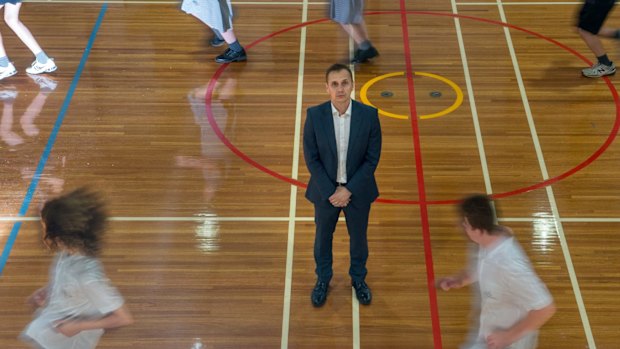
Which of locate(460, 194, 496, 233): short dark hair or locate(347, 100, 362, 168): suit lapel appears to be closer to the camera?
locate(460, 194, 496, 233): short dark hair

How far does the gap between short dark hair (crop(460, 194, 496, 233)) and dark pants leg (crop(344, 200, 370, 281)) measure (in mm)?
1260

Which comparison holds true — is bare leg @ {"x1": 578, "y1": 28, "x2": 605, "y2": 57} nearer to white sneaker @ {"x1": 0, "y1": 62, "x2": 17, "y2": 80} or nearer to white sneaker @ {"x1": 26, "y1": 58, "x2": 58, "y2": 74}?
white sneaker @ {"x1": 26, "y1": 58, "x2": 58, "y2": 74}

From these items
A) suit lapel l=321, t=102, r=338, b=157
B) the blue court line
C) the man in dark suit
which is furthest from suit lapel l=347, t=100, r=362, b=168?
the blue court line

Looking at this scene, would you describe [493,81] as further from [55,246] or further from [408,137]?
[55,246]

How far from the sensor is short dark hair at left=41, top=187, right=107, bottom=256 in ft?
12.9

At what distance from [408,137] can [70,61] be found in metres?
3.83

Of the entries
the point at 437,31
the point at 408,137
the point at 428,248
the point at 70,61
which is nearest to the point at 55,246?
the point at 428,248

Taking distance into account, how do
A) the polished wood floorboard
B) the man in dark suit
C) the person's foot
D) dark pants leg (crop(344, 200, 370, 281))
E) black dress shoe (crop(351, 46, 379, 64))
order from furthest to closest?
the person's foot → black dress shoe (crop(351, 46, 379, 64)) → the polished wood floorboard → dark pants leg (crop(344, 200, 370, 281)) → the man in dark suit

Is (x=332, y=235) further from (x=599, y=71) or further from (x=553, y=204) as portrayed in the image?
(x=599, y=71)

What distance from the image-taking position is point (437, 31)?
29.7ft

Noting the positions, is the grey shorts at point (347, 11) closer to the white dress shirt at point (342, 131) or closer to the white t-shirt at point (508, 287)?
the white dress shirt at point (342, 131)

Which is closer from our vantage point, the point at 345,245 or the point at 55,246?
the point at 55,246

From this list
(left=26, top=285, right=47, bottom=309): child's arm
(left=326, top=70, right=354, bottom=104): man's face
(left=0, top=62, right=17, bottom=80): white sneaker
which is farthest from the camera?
(left=0, top=62, right=17, bottom=80): white sneaker

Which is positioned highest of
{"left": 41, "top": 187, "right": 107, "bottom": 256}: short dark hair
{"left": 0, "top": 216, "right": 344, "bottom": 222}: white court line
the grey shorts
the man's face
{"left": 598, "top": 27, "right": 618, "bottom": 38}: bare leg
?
the man's face
